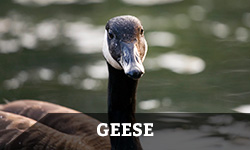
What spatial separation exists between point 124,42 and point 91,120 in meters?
1.68

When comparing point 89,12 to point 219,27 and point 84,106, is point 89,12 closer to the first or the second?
point 219,27

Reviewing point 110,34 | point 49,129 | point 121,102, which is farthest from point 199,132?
point 110,34

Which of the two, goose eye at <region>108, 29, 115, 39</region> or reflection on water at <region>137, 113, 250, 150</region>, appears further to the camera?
reflection on water at <region>137, 113, 250, 150</region>

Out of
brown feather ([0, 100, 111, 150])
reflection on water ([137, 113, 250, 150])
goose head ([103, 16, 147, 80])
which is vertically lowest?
reflection on water ([137, 113, 250, 150])

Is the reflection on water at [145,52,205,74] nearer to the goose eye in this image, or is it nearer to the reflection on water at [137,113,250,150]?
the reflection on water at [137,113,250,150]

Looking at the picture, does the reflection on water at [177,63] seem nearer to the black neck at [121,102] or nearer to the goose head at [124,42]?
the black neck at [121,102]

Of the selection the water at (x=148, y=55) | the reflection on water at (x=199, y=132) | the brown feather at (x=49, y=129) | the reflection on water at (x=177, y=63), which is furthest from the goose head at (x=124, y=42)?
the reflection on water at (x=177, y=63)

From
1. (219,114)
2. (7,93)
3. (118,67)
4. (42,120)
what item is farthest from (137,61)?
(7,93)

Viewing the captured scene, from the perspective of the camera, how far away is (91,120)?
6641 millimetres

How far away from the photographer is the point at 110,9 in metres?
10.9

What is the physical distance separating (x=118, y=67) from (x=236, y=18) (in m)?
5.53

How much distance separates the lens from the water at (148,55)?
329 inches

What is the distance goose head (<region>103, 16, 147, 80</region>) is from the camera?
200 inches

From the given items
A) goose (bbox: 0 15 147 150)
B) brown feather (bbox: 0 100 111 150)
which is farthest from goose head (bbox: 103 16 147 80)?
brown feather (bbox: 0 100 111 150)
